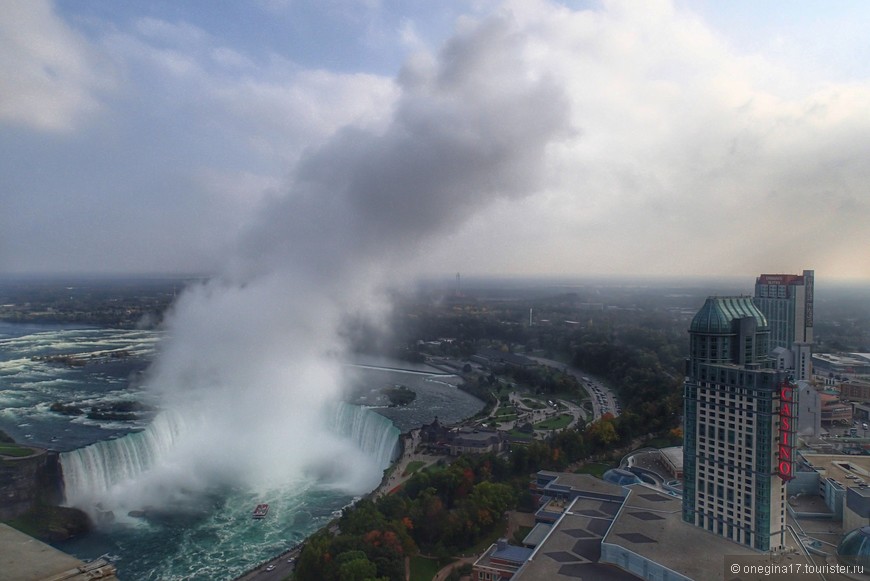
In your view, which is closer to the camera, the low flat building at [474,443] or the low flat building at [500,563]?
the low flat building at [500,563]

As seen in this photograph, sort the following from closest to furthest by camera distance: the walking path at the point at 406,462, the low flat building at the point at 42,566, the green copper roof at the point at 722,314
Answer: the low flat building at the point at 42,566 < the green copper roof at the point at 722,314 < the walking path at the point at 406,462

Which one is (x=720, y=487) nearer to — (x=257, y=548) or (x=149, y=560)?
(x=257, y=548)

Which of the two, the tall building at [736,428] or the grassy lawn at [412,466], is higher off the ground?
the tall building at [736,428]

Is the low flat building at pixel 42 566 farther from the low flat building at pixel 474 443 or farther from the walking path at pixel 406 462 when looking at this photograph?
the low flat building at pixel 474 443

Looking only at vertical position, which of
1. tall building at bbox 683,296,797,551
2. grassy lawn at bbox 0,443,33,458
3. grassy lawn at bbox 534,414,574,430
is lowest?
grassy lawn at bbox 534,414,574,430

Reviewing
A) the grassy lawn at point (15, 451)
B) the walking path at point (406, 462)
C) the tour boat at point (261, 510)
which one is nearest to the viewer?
the tour boat at point (261, 510)

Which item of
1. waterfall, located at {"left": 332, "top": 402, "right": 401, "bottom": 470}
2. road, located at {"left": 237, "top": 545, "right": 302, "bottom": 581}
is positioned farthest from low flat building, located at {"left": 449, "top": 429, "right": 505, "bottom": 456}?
road, located at {"left": 237, "top": 545, "right": 302, "bottom": 581}

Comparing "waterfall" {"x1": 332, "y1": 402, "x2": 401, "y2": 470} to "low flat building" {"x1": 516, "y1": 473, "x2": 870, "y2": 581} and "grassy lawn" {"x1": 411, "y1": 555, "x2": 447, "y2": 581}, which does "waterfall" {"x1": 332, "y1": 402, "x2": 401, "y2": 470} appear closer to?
"grassy lawn" {"x1": 411, "y1": 555, "x2": 447, "y2": 581}

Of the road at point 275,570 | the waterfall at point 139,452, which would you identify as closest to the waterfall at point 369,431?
the waterfall at point 139,452
